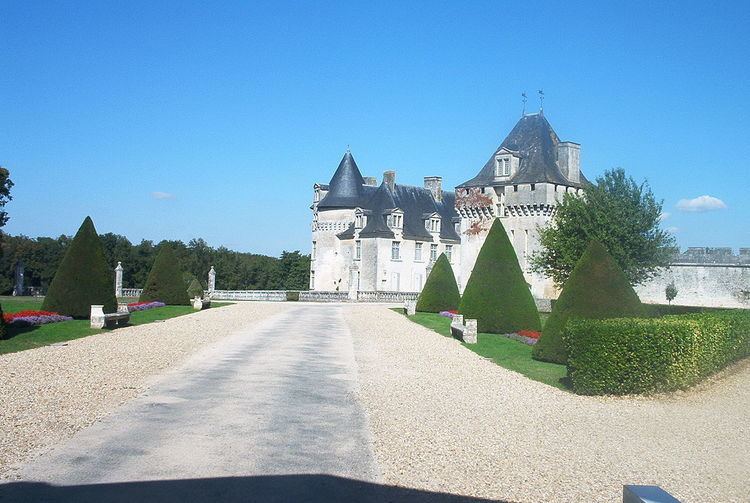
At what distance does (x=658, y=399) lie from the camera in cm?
1161

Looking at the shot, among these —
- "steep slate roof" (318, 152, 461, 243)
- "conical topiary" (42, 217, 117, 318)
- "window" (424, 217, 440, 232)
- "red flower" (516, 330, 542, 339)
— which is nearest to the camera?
"red flower" (516, 330, 542, 339)

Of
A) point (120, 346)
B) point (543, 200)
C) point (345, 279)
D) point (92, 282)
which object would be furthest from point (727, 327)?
point (345, 279)

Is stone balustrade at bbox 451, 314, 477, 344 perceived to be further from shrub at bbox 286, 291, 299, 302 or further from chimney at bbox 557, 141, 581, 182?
shrub at bbox 286, 291, 299, 302

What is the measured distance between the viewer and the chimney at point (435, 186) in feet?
214

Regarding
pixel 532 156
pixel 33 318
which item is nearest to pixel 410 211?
pixel 532 156

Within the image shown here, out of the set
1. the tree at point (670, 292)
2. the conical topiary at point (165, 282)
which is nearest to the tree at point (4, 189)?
the conical topiary at point (165, 282)

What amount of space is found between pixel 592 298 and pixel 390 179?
1816 inches

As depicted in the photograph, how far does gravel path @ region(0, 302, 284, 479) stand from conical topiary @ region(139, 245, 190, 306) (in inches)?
565

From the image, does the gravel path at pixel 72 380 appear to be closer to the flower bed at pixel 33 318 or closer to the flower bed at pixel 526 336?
the flower bed at pixel 33 318

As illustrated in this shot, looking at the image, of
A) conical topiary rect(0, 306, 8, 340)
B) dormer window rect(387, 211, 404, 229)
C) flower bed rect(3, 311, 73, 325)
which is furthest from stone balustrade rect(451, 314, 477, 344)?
dormer window rect(387, 211, 404, 229)

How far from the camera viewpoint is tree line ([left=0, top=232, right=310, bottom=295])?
213 ft

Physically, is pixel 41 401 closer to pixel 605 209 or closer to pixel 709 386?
pixel 709 386

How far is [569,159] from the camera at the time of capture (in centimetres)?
4325

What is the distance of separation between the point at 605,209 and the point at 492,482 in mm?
30621
